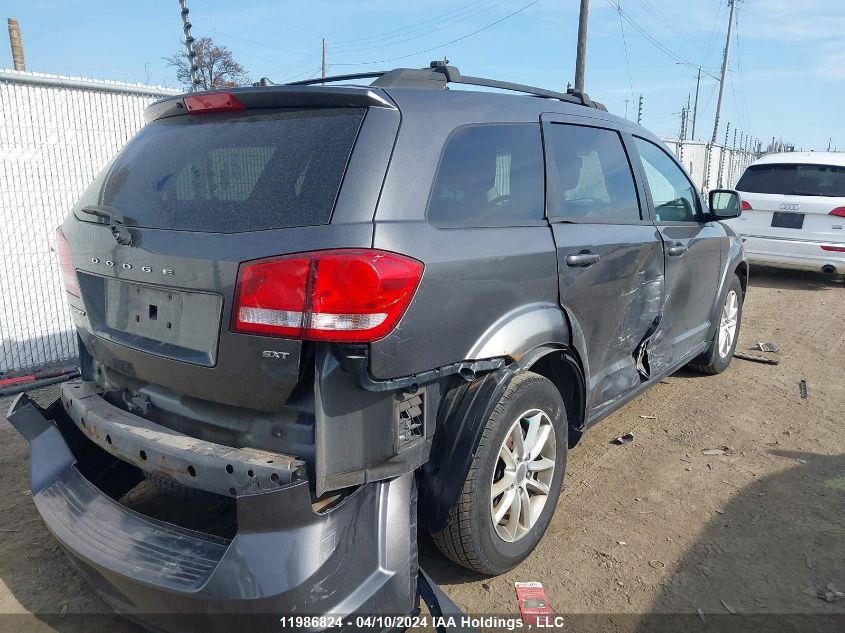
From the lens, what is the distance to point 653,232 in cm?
361

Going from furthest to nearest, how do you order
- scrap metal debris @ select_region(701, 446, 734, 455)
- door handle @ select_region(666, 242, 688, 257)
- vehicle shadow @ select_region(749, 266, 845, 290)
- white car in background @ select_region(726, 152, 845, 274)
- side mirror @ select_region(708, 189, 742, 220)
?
vehicle shadow @ select_region(749, 266, 845, 290), white car in background @ select_region(726, 152, 845, 274), side mirror @ select_region(708, 189, 742, 220), scrap metal debris @ select_region(701, 446, 734, 455), door handle @ select_region(666, 242, 688, 257)

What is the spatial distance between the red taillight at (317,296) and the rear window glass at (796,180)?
856cm

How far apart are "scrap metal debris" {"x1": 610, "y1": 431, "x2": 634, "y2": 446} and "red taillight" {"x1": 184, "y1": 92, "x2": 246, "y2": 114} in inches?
117

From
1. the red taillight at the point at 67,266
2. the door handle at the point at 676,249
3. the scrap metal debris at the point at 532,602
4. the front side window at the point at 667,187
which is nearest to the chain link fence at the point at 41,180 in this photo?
the red taillight at the point at 67,266

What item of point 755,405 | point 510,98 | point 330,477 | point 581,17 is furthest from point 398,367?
point 581,17

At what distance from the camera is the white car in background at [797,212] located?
824 centimetres

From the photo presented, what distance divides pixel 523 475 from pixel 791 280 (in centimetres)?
879

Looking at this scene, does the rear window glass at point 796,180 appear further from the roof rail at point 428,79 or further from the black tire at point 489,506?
the black tire at point 489,506

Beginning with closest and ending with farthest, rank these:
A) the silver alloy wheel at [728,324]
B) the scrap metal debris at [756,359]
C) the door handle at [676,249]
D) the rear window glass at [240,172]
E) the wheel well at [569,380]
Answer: the rear window glass at [240,172] < the wheel well at [569,380] < the door handle at [676,249] < the silver alloy wheel at [728,324] < the scrap metal debris at [756,359]

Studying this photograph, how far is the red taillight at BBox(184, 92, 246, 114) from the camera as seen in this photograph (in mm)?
2342

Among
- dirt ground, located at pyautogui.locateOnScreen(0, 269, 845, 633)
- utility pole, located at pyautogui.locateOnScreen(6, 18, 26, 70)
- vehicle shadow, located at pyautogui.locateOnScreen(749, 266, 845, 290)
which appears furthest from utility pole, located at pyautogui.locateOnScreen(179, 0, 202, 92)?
vehicle shadow, located at pyautogui.locateOnScreen(749, 266, 845, 290)

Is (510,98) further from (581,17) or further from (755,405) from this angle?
(581,17)

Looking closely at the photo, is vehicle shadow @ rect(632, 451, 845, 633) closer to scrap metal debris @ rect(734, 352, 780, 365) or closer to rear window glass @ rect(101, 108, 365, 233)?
rear window glass @ rect(101, 108, 365, 233)

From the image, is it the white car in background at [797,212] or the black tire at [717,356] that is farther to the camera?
the white car in background at [797,212]
